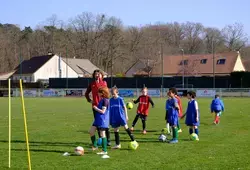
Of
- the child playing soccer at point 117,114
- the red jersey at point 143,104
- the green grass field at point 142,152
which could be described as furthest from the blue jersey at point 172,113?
the red jersey at point 143,104

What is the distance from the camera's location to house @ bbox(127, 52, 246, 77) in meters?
79.6

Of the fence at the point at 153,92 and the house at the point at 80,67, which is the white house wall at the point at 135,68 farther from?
the fence at the point at 153,92

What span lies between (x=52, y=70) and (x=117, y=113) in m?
80.6

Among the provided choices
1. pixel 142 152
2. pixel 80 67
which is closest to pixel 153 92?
pixel 80 67

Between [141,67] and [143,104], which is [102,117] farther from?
[141,67]

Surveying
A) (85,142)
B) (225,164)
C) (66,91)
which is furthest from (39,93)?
(225,164)

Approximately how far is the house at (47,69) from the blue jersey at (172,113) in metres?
73.0

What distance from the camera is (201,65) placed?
82.4 m

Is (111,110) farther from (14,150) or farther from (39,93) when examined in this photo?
(39,93)

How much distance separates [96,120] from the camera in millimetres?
10680

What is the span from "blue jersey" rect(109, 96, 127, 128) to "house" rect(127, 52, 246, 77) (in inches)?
2643

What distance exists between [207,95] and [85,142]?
42.4 metres

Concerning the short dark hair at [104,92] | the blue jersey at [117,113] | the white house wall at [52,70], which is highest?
the white house wall at [52,70]

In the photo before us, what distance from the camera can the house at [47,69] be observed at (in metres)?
87.8
